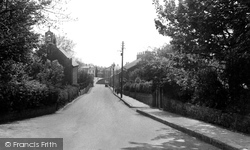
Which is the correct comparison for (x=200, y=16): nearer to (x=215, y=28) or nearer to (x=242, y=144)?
(x=215, y=28)

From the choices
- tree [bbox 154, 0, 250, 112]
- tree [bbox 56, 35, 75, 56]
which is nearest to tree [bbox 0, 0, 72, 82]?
tree [bbox 154, 0, 250, 112]

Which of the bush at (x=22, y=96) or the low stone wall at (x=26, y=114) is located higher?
the bush at (x=22, y=96)

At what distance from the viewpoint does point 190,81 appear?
17.7 m

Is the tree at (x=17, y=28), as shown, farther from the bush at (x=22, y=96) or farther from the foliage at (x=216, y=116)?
the foliage at (x=216, y=116)

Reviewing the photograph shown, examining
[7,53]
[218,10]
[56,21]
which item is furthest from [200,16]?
[7,53]

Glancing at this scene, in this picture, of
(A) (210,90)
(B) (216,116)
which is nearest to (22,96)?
(A) (210,90)

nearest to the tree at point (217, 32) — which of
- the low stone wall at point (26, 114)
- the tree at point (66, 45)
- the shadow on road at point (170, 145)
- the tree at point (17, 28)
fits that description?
the shadow on road at point (170, 145)

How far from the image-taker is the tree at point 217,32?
11.7 m

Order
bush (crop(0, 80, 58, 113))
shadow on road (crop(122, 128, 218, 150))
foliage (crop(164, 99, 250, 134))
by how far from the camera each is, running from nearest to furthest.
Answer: shadow on road (crop(122, 128, 218, 150)) < foliage (crop(164, 99, 250, 134)) < bush (crop(0, 80, 58, 113))

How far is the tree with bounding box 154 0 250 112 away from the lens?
1169cm

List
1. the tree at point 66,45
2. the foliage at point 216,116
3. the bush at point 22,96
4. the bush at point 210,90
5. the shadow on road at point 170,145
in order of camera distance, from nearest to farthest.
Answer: the shadow on road at point 170,145 → the foliage at point 216,116 → the bush at point 210,90 → the bush at point 22,96 → the tree at point 66,45

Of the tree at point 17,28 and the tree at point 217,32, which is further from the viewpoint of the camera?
the tree at point 17,28

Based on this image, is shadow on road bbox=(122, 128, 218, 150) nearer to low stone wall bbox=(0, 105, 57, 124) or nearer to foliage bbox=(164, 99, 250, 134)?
foliage bbox=(164, 99, 250, 134)

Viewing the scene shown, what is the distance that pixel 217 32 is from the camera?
43.7ft
